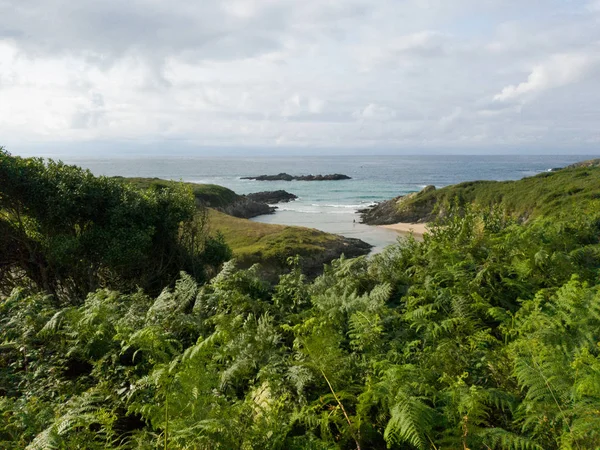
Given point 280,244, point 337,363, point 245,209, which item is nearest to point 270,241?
point 280,244

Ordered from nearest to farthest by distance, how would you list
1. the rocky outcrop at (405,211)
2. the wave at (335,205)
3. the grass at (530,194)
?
the grass at (530,194) < the rocky outcrop at (405,211) < the wave at (335,205)

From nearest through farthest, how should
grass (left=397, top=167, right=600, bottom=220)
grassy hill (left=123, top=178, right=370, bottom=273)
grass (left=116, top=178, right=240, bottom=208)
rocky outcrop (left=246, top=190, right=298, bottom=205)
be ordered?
grassy hill (left=123, top=178, right=370, bottom=273) → grass (left=397, top=167, right=600, bottom=220) → grass (left=116, top=178, right=240, bottom=208) → rocky outcrop (left=246, top=190, right=298, bottom=205)

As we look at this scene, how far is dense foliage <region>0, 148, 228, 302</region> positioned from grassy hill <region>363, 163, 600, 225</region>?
26.8 meters

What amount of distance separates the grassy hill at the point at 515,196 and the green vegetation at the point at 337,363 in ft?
95.3

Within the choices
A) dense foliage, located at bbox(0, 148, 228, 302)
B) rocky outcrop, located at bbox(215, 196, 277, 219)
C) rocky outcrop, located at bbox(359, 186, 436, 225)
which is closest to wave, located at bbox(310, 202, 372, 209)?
rocky outcrop, located at bbox(215, 196, 277, 219)

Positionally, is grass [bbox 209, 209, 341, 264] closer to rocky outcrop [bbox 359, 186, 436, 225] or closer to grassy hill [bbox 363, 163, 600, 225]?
grassy hill [bbox 363, 163, 600, 225]

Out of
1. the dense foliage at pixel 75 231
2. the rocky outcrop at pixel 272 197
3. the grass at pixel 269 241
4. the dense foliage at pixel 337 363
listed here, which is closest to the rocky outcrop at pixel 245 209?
the rocky outcrop at pixel 272 197

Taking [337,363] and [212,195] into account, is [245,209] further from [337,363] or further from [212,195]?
[337,363]

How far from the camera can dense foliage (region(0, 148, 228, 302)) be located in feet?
39.3

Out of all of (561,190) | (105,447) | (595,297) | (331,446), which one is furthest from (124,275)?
(561,190)

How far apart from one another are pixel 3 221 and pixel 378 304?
39.1 feet

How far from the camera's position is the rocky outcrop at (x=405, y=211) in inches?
2409

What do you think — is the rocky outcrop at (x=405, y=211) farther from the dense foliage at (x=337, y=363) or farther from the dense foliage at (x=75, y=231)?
the dense foliage at (x=337, y=363)

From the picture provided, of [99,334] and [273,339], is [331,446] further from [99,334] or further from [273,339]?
[99,334]
